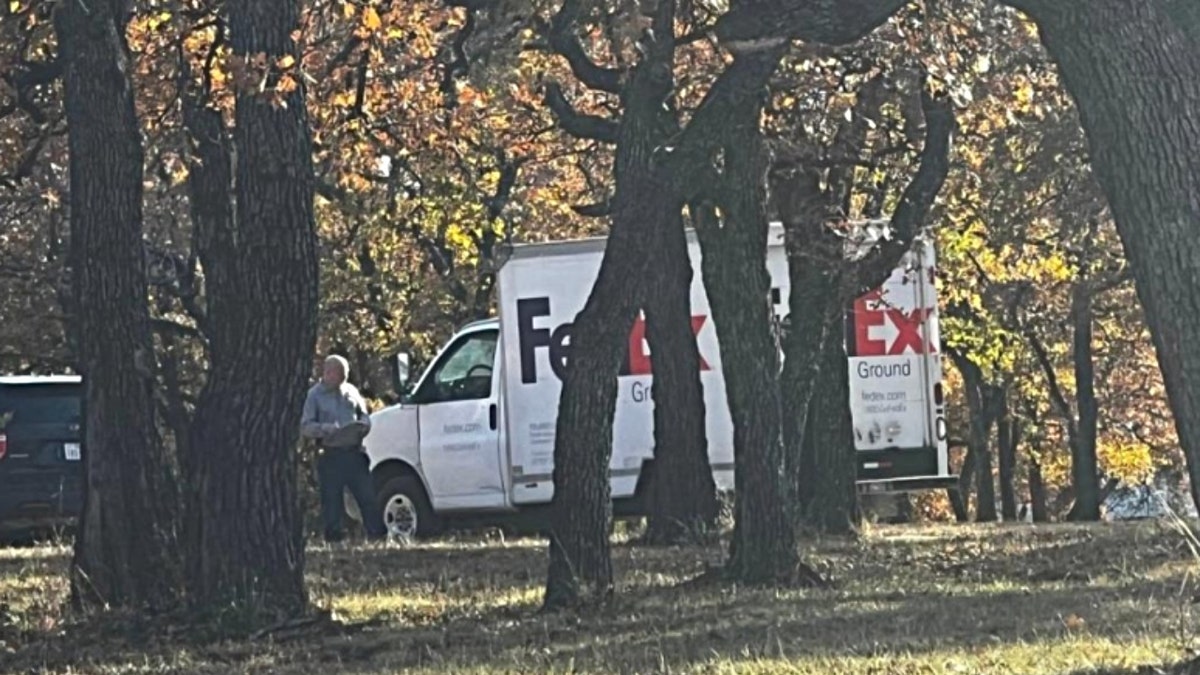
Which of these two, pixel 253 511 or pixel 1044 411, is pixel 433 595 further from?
pixel 1044 411

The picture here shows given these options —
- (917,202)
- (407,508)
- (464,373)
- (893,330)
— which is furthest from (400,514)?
(917,202)

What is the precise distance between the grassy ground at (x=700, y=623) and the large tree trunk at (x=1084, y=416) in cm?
1798

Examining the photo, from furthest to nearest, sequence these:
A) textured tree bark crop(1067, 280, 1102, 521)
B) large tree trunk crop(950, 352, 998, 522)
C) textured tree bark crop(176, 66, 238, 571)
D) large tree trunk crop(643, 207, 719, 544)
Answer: large tree trunk crop(950, 352, 998, 522)
textured tree bark crop(1067, 280, 1102, 521)
large tree trunk crop(643, 207, 719, 544)
textured tree bark crop(176, 66, 238, 571)

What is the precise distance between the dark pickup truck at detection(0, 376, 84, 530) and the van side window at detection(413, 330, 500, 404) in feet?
14.8

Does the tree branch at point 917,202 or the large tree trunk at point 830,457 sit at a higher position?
the tree branch at point 917,202

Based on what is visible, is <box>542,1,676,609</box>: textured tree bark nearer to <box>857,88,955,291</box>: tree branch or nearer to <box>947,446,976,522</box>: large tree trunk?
<box>857,88,955,291</box>: tree branch

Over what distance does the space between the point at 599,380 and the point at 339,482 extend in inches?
330

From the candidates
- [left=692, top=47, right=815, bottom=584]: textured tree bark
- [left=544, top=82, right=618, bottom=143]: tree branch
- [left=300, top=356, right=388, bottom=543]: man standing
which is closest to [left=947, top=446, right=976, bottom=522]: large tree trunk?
[left=300, top=356, right=388, bottom=543]: man standing

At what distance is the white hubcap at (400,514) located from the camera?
901 inches

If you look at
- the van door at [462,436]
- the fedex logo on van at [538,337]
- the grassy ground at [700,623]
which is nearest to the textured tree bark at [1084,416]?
the fedex logo on van at [538,337]

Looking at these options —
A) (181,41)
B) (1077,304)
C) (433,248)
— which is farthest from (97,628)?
(1077,304)

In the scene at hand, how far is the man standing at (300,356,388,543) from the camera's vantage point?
19.8 metres

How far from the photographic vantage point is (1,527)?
82.9 feet

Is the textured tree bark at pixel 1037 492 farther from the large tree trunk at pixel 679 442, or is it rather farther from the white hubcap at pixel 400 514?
the large tree trunk at pixel 679 442
